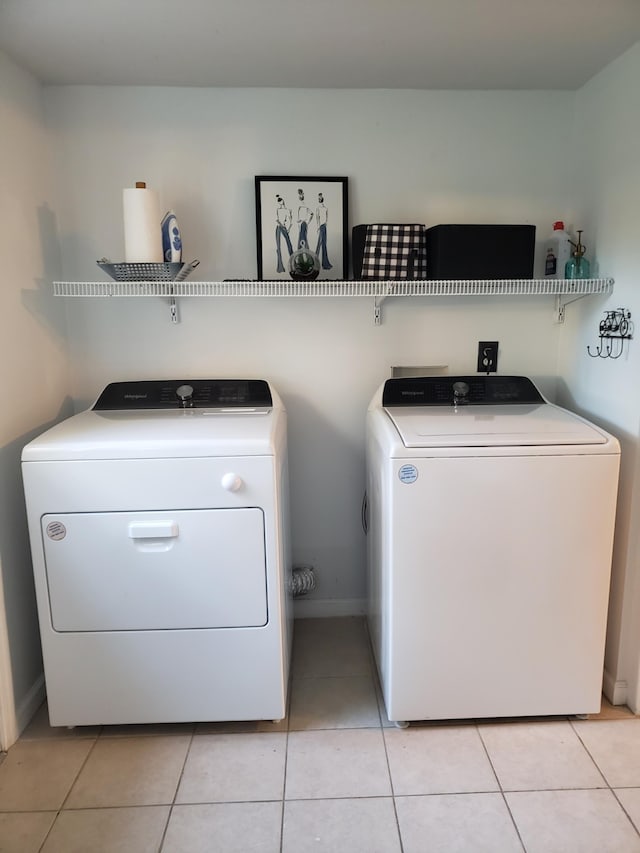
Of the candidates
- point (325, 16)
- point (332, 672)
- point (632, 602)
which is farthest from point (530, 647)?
point (325, 16)

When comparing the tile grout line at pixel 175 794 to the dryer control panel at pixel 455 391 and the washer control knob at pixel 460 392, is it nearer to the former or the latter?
the dryer control panel at pixel 455 391

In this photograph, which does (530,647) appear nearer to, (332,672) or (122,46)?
(332,672)

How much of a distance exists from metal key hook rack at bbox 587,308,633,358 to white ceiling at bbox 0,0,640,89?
0.83 meters

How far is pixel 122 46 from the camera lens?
1920mm

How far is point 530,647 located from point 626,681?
42 centimetres

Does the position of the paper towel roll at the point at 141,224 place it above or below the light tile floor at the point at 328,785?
above

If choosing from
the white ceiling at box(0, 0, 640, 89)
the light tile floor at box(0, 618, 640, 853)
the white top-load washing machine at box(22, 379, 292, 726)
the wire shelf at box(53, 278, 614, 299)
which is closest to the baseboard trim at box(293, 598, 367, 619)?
the light tile floor at box(0, 618, 640, 853)

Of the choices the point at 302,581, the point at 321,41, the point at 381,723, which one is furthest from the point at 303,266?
the point at 381,723

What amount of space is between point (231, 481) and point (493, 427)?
0.83 meters

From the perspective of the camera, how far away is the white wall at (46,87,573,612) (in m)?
2.30

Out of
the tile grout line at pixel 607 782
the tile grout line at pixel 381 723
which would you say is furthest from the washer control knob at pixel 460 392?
the tile grout line at pixel 607 782

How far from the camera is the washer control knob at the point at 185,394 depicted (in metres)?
2.29

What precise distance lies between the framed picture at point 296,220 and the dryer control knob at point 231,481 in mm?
879

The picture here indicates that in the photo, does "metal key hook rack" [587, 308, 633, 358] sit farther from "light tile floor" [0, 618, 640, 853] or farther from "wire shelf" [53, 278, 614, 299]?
"light tile floor" [0, 618, 640, 853]
